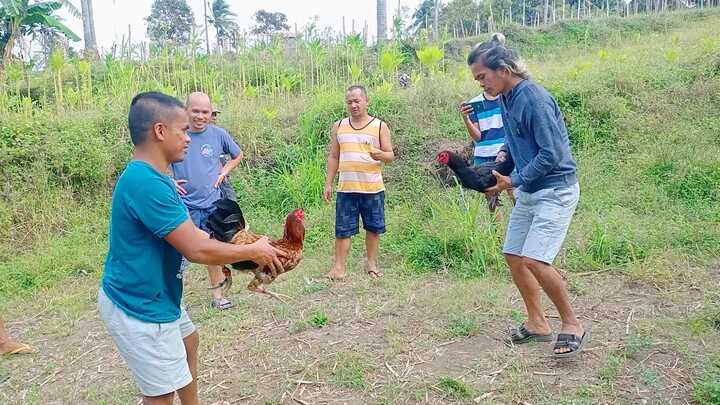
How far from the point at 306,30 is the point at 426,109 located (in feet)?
20.3

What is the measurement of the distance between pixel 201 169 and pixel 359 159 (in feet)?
4.55

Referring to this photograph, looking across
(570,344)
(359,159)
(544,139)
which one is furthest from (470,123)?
(570,344)

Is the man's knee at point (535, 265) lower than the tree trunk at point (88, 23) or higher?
lower

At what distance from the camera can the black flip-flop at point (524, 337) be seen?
11.4 ft

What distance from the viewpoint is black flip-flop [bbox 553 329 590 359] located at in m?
3.18

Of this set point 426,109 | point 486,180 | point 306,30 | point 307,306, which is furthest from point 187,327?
point 306,30

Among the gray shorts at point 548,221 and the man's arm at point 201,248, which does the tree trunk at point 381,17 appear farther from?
the man's arm at point 201,248

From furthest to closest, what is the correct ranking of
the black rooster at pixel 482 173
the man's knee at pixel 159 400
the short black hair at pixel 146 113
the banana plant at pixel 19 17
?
the banana plant at pixel 19 17 < the black rooster at pixel 482 173 < the man's knee at pixel 159 400 < the short black hair at pixel 146 113

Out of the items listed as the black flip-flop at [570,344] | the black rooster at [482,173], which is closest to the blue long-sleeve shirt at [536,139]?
the black rooster at [482,173]

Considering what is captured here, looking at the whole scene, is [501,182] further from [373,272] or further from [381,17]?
[381,17]

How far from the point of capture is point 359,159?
486 centimetres

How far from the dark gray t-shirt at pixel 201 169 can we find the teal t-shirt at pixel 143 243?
2.01 meters

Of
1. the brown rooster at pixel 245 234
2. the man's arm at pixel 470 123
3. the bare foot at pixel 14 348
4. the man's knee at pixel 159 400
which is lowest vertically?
the bare foot at pixel 14 348

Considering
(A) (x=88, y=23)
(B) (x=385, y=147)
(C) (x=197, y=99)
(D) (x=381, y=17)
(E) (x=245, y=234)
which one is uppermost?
(A) (x=88, y=23)
